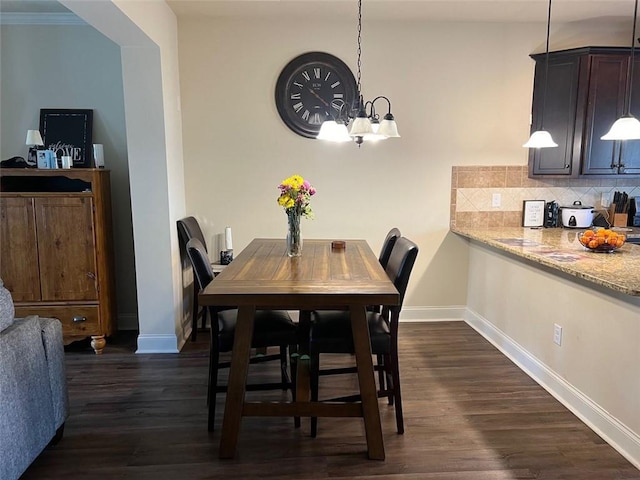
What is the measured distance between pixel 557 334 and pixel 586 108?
6.14 feet

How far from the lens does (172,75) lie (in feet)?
11.1

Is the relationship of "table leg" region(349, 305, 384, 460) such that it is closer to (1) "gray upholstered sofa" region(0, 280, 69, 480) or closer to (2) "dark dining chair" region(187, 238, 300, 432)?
(2) "dark dining chair" region(187, 238, 300, 432)

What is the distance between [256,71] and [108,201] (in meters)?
1.57

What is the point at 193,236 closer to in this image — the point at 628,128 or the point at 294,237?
the point at 294,237

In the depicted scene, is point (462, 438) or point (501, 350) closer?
point (462, 438)

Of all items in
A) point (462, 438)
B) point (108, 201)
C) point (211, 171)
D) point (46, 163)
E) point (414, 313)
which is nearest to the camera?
point (462, 438)

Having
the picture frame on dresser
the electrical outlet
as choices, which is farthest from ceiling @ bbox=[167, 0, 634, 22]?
the electrical outlet

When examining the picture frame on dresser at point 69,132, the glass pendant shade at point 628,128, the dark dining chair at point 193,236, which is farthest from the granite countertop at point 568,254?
the picture frame on dresser at point 69,132

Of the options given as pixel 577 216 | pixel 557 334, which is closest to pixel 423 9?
pixel 577 216

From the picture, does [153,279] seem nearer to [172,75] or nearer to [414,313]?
[172,75]

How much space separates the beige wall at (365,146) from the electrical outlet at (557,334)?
1392mm

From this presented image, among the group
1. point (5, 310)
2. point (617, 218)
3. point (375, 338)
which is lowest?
point (375, 338)

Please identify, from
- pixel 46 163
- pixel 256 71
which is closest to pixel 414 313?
pixel 256 71

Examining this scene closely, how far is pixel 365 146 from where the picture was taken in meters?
3.75
